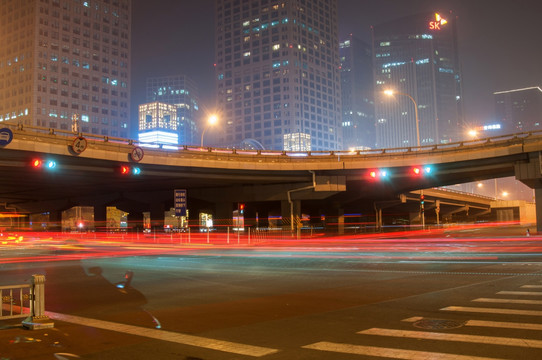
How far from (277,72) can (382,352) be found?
171418 mm

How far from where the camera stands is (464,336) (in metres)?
7.54

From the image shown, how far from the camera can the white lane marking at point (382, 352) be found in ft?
20.9

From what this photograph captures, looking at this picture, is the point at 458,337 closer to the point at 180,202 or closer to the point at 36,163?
the point at 180,202

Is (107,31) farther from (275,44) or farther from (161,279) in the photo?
(161,279)

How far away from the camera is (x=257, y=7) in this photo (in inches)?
7047

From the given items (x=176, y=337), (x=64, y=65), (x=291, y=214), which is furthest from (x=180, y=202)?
(x=64, y=65)

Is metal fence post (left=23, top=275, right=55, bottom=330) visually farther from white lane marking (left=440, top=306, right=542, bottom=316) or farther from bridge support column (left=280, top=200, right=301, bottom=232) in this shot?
bridge support column (left=280, top=200, right=301, bottom=232)

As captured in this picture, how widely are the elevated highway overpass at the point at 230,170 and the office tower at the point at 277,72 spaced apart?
117 metres

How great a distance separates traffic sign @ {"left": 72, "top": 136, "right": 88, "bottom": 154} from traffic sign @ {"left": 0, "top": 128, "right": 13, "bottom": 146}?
4075 millimetres

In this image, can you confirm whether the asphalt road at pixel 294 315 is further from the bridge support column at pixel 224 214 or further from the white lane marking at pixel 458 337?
the bridge support column at pixel 224 214

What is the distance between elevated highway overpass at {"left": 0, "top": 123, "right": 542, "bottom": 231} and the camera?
33.5m

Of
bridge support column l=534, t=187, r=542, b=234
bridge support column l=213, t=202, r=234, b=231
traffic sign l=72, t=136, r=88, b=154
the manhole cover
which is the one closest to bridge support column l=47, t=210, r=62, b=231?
bridge support column l=213, t=202, r=234, b=231

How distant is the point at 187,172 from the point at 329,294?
99.5 ft

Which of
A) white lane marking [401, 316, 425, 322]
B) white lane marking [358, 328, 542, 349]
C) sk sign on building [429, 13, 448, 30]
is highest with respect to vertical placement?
sk sign on building [429, 13, 448, 30]
